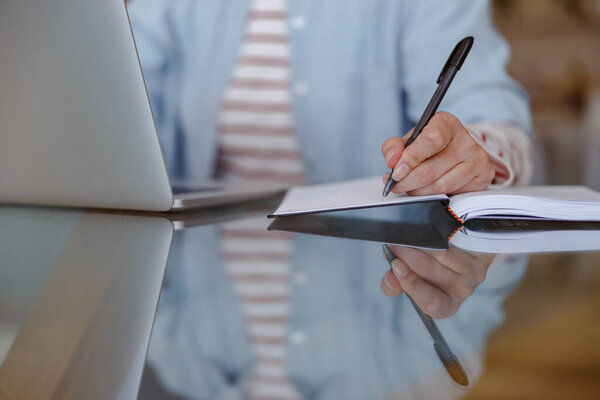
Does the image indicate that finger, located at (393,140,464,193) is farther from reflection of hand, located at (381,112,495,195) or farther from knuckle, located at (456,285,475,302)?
knuckle, located at (456,285,475,302)

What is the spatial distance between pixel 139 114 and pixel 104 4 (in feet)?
0.34

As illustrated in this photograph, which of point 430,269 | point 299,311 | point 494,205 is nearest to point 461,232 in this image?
point 494,205

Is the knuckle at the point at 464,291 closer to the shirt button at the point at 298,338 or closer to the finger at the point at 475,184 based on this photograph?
the shirt button at the point at 298,338

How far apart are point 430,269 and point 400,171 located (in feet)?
0.61

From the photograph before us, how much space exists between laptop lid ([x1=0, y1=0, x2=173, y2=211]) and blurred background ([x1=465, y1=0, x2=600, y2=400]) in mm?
384

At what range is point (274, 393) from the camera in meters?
0.28

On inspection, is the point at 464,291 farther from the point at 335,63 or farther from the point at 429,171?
the point at 335,63

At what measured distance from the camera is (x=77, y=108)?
0.59 m

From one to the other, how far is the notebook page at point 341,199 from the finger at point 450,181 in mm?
23

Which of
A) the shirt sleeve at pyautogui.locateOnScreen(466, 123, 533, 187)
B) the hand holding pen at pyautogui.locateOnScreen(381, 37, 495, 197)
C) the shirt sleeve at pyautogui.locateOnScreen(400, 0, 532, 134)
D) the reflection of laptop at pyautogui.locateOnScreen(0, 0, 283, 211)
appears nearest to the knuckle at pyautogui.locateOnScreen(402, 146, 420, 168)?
the hand holding pen at pyautogui.locateOnScreen(381, 37, 495, 197)

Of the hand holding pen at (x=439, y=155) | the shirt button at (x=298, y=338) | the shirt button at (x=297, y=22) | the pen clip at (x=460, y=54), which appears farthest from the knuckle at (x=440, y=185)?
the shirt button at (x=297, y=22)

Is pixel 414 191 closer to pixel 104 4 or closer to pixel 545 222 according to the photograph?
pixel 545 222

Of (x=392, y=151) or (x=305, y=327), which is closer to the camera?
(x=305, y=327)

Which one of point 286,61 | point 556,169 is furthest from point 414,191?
point 556,169
